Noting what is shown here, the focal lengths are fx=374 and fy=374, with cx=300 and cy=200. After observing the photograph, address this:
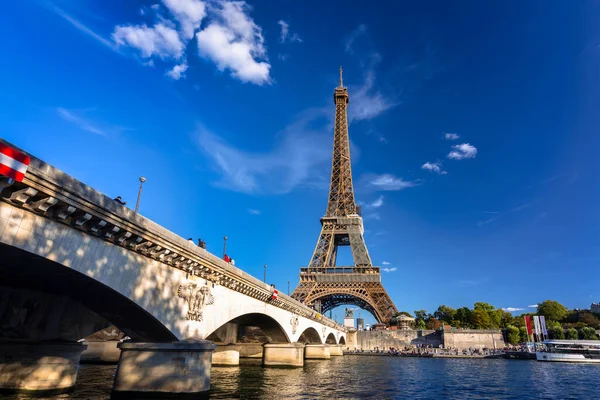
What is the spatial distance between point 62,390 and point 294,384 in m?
13.5

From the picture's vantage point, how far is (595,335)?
84250mm

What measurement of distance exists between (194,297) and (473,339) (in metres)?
84.2

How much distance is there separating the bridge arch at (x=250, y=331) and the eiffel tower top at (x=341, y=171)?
55002mm

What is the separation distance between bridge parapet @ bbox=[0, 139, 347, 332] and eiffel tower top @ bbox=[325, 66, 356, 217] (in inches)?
3104

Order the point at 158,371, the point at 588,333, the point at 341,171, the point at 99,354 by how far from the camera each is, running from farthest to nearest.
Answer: the point at 341,171, the point at 588,333, the point at 99,354, the point at 158,371

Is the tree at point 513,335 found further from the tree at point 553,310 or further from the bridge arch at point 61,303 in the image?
the bridge arch at point 61,303

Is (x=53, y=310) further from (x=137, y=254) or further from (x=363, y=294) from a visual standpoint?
(x=363, y=294)

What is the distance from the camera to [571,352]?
65.8 metres

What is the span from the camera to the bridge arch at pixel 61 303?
38.3 feet

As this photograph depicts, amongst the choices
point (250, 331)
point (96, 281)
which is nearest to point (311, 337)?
point (250, 331)

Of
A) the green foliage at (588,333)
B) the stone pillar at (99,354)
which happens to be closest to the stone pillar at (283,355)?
the stone pillar at (99,354)

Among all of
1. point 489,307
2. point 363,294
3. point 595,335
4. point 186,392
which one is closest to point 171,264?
point 186,392

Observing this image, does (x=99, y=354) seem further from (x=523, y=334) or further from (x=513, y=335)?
(x=523, y=334)

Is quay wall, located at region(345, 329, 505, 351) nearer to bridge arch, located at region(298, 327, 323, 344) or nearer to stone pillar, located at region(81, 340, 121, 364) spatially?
bridge arch, located at region(298, 327, 323, 344)
